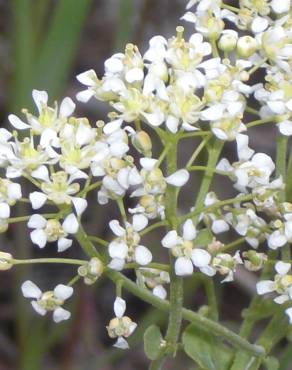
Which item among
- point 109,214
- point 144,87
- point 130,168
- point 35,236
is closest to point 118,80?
point 144,87

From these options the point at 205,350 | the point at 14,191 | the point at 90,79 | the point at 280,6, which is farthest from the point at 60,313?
the point at 280,6

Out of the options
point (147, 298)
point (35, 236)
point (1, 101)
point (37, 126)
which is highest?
point (37, 126)

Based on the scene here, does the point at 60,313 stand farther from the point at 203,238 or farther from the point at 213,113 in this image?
the point at 213,113

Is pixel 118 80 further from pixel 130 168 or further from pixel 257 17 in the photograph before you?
pixel 257 17

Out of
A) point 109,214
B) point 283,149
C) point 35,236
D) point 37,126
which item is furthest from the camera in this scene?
point 109,214

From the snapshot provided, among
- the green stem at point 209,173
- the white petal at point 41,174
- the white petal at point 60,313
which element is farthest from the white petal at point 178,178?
the white petal at point 60,313

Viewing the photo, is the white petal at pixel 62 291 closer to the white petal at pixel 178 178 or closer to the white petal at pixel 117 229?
the white petal at pixel 117 229

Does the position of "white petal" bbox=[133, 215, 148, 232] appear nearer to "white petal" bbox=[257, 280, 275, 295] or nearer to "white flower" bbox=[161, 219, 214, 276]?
"white flower" bbox=[161, 219, 214, 276]
